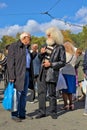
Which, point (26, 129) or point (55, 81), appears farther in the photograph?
point (55, 81)

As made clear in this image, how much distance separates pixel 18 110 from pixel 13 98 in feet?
1.51

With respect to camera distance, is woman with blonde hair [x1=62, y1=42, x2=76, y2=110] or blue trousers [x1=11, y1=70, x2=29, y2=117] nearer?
blue trousers [x1=11, y1=70, x2=29, y2=117]

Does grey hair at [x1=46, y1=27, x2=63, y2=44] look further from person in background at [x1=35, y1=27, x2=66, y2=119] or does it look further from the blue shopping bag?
the blue shopping bag

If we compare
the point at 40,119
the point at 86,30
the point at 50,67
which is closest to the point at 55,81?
the point at 50,67

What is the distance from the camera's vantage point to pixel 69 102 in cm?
990

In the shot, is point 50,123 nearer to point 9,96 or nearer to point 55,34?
point 9,96

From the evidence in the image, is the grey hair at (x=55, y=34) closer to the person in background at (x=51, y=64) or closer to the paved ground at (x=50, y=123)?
the person in background at (x=51, y=64)

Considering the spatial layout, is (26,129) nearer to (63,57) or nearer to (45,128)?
(45,128)

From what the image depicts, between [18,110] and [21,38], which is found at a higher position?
[21,38]

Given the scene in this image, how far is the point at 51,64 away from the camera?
827 cm

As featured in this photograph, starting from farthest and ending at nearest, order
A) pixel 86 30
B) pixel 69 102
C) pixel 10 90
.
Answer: pixel 86 30 < pixel 69 102 < pixel 10 90

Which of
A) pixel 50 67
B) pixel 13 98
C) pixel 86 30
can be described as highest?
pixel 86 30

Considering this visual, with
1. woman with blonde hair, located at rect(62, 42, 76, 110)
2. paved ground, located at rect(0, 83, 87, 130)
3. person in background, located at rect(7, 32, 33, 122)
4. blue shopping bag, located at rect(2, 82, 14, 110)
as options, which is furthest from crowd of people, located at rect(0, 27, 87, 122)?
woman with blonde hair, located at rect(62, 42, 76, 110)

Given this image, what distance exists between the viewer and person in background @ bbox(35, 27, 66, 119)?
27.3ft
